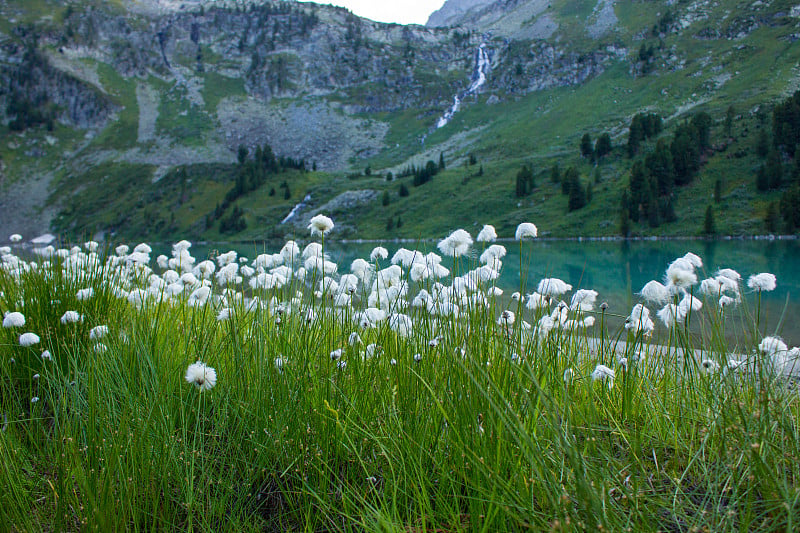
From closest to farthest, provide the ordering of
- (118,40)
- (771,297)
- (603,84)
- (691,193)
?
(771,297)
(691,193)
(603,84)
(118,40)

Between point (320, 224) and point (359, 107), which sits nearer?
point (320, 224)

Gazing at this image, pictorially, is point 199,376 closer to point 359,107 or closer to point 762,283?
point 762,283

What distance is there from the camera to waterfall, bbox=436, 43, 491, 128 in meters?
164

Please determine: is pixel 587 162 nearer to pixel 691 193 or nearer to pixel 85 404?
pixel 691 193

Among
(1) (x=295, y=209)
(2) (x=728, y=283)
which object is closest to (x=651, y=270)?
(2) (x=728, y=283)

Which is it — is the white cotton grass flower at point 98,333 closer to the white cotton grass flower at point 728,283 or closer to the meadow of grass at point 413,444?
the meadow of grass at point 413,444

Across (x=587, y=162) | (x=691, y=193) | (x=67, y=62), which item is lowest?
→ (x=691, y=193)

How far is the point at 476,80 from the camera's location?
17688 cm

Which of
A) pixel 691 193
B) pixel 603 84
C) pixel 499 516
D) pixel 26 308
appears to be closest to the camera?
pixel 499 516

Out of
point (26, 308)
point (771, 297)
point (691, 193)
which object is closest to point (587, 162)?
point (691, 193)

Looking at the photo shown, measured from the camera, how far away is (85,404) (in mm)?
3049

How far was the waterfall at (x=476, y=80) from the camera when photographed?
16365 cm

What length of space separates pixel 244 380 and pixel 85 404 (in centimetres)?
104

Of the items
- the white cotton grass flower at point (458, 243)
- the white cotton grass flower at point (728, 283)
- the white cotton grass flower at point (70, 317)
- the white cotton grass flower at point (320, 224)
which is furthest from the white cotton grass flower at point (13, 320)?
the white cotton grass flower at point (728, 283)
